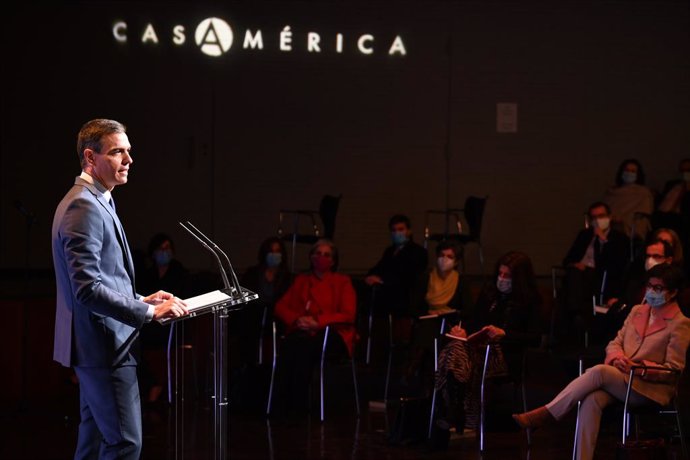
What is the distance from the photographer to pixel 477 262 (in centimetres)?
1043

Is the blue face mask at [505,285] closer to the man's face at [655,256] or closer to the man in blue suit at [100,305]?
the man's face at [655,256]

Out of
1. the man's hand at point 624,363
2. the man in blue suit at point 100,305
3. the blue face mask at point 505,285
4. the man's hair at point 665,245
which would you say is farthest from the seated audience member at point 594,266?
the man in blue suit at point 100,305

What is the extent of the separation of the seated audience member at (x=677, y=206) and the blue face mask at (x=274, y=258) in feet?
10.7

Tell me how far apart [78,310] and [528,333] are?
3.46m

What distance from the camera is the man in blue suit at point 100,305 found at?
10.7 ft

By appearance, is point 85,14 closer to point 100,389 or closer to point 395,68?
point 395,68

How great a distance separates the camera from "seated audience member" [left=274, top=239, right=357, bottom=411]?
23.5 ft

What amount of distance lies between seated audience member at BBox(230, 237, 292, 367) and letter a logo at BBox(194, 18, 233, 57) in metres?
2.94

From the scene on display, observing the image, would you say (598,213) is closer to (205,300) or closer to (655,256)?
(655,256)

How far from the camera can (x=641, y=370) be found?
548 cm

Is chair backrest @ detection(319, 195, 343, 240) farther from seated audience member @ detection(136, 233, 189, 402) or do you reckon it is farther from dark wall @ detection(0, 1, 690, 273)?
seated audience member @ detection(136, 233, 189, 402)

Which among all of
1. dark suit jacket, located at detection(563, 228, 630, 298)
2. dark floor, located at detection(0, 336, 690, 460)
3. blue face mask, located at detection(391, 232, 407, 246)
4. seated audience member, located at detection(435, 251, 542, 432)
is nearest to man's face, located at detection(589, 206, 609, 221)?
dark suit jacket, located at detection(563, 228, 630, 298)

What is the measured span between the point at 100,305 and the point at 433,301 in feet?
14.4

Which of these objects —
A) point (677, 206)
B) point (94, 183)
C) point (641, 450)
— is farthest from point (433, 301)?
point (94, 183)
